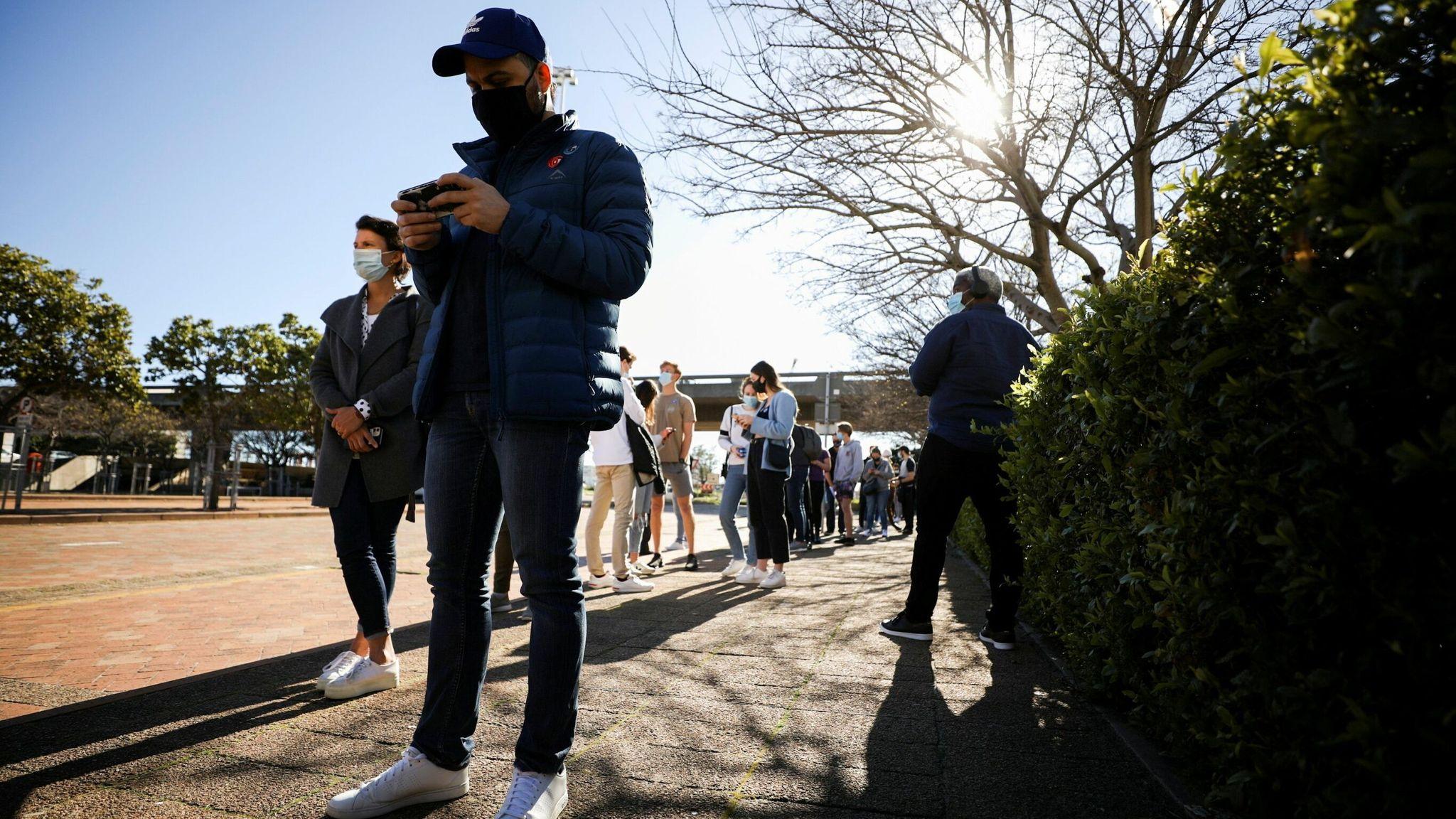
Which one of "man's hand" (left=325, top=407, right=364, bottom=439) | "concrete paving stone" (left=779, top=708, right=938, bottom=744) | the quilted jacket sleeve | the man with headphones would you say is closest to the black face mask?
the quilted jacket sleeve

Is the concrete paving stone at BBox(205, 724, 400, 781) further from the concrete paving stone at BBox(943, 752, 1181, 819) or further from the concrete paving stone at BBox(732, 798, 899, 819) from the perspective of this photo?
the concrete paving stone at BBox(943, 752, 1181, 819)

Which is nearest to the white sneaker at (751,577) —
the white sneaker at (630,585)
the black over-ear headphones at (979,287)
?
the white sneaker at (630,585)

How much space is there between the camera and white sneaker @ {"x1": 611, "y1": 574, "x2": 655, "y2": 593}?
21.5 feet

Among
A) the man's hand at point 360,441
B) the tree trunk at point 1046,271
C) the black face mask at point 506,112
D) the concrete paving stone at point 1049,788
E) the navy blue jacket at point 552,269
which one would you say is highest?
the tree trunk at point 1046,271

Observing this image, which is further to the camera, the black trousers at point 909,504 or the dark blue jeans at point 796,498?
the black trousers at point 909,504

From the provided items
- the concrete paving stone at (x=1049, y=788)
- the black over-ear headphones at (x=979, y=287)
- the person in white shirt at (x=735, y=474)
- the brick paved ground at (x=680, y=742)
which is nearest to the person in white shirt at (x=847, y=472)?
the person in white shirt at (x=735, y=474)

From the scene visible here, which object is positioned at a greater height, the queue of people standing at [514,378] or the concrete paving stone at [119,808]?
the queue of people standing at [514,378]

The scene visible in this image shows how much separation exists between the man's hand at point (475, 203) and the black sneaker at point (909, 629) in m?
3.45

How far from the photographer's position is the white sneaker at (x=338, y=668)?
3.24 metres

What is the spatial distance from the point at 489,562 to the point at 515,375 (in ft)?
2.07

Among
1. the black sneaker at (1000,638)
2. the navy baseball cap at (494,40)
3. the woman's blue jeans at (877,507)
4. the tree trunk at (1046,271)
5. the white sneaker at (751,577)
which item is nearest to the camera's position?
the navy baseball cap at (494,40)

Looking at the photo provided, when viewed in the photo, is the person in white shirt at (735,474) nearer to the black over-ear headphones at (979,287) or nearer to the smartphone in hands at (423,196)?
the black over-ear headphones at (979,287)

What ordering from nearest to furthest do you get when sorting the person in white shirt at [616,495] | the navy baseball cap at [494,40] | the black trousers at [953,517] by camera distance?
the navy baseball cap at [494,40], the black trousers at [953,517], the person in white shirt at [616,495]

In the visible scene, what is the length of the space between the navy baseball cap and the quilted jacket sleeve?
1.13 ft
